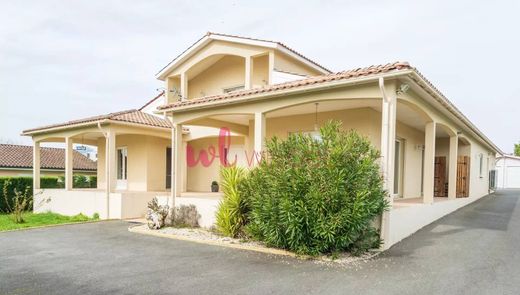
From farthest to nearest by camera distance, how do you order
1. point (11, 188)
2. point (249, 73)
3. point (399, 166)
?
point (11, 188) → point (249, 73) → point (399, 166)

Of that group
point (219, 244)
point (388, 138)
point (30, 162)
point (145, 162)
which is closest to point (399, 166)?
point (388, 138)

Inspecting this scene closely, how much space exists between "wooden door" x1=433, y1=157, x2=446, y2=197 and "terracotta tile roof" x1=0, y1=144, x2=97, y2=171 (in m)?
33.4

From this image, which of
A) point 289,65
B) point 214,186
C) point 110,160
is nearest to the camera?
point 110,160

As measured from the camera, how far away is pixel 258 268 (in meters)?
7.28

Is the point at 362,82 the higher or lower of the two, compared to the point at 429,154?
higher


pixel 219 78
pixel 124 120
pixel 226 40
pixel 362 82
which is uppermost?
pixel 226 40

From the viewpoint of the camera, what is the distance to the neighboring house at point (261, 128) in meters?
9.28

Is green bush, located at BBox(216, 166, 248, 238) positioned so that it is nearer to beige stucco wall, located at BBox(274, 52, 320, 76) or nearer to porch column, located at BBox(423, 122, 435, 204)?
porch column, located at BBox(423, 122, 435, 204)

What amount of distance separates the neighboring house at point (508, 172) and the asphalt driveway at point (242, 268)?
121ft

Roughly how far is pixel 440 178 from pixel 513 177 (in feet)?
100.0

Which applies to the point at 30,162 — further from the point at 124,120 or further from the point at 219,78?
the point at 219,78

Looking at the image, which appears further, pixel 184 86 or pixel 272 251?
pixel 184 86

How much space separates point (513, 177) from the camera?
4059 cm

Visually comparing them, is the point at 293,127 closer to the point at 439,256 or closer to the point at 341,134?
the point at 341,134
